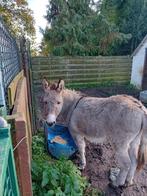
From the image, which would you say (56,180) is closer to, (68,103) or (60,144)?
(60,144)

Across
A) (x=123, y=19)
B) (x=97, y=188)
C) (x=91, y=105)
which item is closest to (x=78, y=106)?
(x=91, y=105)

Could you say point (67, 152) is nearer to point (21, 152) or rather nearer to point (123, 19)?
point (21, 152)

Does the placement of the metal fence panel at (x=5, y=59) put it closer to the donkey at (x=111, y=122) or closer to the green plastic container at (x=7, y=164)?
the donkey at (x=111, y=122)

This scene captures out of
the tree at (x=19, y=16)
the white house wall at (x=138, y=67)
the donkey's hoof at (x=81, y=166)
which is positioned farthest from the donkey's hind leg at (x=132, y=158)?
the tree at (x=19, y=16)

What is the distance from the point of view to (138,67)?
11.9m

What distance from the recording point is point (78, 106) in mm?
3697

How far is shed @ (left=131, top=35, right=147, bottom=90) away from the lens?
11.4 meters

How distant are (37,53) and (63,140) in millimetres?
15880

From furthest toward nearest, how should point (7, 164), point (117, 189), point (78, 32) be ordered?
point (78, 32) → point (117, 189) → point (7, 164)

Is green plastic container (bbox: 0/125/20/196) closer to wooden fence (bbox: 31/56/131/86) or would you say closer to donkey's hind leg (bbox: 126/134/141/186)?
donkey's hind leg (bbox: 126/134/141/186)

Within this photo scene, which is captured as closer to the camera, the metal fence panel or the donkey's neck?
the metal fence panel

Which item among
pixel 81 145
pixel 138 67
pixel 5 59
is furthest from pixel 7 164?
pixel 138 67

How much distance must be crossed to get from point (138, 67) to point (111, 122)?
9354 millimetres

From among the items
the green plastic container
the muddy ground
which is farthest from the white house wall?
the green plastic container
